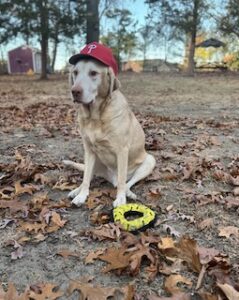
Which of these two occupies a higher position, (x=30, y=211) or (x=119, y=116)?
(x=119, y=116)

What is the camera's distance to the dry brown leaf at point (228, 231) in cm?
290

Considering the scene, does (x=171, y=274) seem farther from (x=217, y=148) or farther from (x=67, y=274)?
(x=217, y=148)

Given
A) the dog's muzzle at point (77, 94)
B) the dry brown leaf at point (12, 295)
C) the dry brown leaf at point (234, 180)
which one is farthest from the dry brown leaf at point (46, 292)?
the dry brown leaf at point (234, 180)

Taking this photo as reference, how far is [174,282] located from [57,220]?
1.21 meters

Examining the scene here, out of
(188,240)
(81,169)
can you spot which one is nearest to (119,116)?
(81,169)

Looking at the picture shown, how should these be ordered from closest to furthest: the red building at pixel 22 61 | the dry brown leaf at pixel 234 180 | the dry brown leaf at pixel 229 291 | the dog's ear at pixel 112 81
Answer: the dry brown leaf at pixel 229 291 → the dog's ear at pixel 112 81 → the dry brown leaf at pixel 234 180 → the red building at pixel 22 61

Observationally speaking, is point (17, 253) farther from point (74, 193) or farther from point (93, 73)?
point (93, 73)

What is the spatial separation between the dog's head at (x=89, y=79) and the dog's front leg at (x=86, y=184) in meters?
0.66

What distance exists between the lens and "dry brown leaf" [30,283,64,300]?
2.24m

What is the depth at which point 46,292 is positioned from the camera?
2.28 metres

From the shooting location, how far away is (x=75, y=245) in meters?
2.82

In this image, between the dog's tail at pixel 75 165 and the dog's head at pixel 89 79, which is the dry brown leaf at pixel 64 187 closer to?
the dog's tail at pixel 75 165

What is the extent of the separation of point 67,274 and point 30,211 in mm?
1005

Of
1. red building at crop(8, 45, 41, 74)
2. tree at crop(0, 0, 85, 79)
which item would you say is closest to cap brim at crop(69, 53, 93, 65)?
tree at crop(0, 0, 85, 79)
